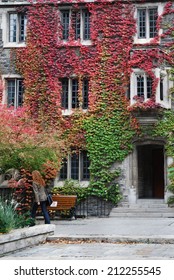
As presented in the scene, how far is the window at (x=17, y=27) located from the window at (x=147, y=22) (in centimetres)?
528

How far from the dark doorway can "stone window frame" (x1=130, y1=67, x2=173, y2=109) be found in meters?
2.37

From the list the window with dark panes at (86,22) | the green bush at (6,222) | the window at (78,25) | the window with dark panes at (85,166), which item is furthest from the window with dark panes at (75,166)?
the green bush at (6,222)

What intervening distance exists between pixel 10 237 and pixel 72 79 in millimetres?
13092

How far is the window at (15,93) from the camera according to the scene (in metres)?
22.8

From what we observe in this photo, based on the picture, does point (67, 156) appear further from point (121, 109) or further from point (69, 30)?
point (69, 30)

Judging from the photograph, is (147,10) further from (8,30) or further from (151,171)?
(151,171)

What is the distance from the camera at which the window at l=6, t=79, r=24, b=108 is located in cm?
2278

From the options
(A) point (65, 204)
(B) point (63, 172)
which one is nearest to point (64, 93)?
(B) point (63, 172)

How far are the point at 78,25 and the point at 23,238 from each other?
13.9m

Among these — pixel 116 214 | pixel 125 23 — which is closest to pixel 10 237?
pixel 116 214

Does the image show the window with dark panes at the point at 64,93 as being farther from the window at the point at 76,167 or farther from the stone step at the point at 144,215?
the stone step at the point at 144,215

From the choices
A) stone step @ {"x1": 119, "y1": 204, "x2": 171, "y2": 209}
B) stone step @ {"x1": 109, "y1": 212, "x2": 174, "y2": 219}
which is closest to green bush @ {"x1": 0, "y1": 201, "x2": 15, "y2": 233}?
stone step @ {"x1": 109, "y1": 212, "x2": 174, "y2": 219}

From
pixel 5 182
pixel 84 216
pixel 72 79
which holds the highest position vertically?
pixel 72 79

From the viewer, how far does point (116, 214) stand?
2044 cm
